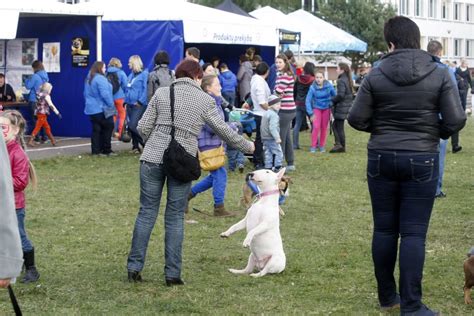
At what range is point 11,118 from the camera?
6.79 m

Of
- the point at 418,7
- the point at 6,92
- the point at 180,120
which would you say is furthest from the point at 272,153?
the point at 418,7

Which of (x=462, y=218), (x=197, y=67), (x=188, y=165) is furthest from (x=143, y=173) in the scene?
(x=462, y=218)

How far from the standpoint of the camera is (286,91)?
15.2 metres

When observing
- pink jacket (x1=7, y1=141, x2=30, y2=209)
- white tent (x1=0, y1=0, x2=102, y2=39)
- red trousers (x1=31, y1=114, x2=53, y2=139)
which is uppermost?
white tent (x1=0, y1=0, x2=102, y2=39)

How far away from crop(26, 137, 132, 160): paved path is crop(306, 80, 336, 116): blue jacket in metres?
3.82

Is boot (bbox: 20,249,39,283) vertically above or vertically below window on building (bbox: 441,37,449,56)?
below

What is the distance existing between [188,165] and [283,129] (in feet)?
26.4

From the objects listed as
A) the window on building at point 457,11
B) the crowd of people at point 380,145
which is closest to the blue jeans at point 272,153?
the crowd of people at point 380,145

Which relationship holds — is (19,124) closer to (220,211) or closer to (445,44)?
(220,211)

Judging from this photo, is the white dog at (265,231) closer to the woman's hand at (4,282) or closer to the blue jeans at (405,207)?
the blue jeans at (405,207)

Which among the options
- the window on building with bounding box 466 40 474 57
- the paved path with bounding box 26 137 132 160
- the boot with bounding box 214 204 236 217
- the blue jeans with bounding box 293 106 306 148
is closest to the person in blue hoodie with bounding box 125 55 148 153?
the paved path with bounding box 26 137 132 160

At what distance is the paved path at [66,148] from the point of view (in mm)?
17234

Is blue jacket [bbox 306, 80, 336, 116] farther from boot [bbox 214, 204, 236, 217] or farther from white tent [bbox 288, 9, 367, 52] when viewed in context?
white tent [bbox 288, 9, 367, 52]

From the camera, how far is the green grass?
665 centimetres
